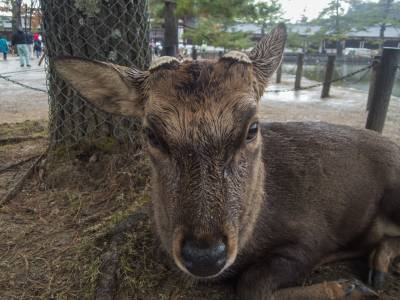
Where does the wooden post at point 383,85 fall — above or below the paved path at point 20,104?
above

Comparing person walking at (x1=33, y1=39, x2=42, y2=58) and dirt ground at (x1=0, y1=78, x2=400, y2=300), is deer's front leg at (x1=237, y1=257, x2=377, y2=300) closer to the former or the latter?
dirt ground at (x1=0, y1=78, x2=400, y2=300)

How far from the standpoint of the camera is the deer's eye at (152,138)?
2.58m

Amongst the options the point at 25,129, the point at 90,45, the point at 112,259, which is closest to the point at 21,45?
the point at 25,129

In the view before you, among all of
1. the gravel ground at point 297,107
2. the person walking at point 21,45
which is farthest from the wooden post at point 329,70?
the person walking at point 21,45

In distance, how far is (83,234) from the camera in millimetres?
3561

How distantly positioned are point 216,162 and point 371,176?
219 cm

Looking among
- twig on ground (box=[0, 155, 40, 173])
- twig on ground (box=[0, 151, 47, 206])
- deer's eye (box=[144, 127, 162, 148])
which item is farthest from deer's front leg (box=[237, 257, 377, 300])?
twig on ground (box=[0, 155, 40, 173])

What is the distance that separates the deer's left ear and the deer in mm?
11

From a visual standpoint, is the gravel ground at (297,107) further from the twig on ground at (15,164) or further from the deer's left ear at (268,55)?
the deer's left ear at (268,55)

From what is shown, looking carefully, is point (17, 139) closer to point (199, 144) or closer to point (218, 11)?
A: point (199, 144)

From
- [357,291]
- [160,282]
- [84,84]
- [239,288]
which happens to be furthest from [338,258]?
[84,84]

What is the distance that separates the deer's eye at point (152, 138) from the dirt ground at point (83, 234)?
1133 millimetres

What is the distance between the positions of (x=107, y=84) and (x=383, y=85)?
15.4 feet

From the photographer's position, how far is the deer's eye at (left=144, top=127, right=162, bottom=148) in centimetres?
258
